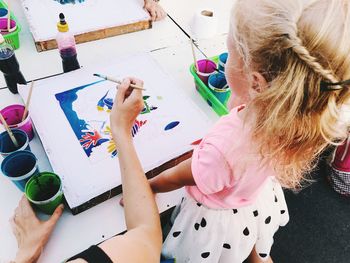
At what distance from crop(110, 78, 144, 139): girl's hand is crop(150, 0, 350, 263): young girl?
163mm

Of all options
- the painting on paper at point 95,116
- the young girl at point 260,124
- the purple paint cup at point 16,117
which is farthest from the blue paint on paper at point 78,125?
the young girl at point 260,124

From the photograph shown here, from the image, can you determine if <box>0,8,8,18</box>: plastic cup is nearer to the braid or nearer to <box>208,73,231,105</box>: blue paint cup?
<box>208,73,231,105</box>: blue paint cup

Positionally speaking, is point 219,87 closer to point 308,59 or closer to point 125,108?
point 125,108

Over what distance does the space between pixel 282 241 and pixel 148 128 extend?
3.13ft

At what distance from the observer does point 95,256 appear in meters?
0.58

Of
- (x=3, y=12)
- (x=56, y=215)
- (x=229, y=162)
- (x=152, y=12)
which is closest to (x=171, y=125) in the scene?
(x=229, y=162)

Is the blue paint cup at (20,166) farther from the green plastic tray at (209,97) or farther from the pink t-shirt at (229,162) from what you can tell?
the green plastic tray at (209,97)

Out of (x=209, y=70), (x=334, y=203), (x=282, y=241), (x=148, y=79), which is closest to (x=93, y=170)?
(x=148, y=79)

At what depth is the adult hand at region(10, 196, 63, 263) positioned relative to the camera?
27.4 inches

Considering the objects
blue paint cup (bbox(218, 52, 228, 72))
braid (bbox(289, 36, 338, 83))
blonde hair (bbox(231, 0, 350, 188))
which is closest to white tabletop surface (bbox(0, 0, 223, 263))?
blue paint cup (bbox(218, 52, 228, 72))

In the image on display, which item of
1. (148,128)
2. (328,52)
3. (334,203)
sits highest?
(328,52)

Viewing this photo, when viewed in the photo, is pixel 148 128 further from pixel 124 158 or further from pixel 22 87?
pixel 22 87

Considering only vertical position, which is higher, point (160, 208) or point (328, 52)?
point (328, 52)

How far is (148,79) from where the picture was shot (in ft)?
3.50
